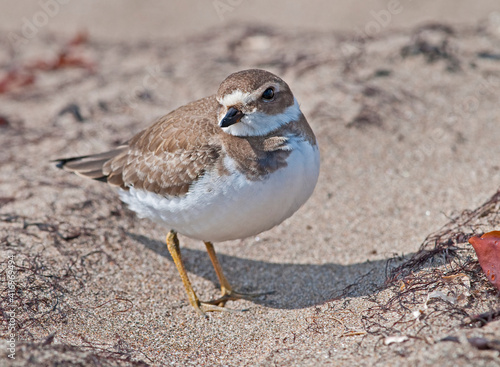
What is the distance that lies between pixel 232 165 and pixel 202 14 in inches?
353

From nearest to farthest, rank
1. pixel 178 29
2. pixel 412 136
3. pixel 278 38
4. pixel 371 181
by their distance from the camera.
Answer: pixel 371 181
pixel 412 136
pixel 278 38
pixel 178 29

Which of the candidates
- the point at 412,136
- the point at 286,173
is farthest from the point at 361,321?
the point at 412,136

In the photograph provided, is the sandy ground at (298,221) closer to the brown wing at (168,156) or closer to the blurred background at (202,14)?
the brown wing at (168,156)

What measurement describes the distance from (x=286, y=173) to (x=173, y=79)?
465cm

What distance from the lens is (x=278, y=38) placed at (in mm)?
9109

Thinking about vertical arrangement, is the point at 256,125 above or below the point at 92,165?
below

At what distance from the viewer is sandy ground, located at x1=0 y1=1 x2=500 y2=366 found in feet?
12.3

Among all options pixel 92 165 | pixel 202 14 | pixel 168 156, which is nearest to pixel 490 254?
pixel 168 156

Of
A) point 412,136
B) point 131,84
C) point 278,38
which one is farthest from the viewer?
point 278,38

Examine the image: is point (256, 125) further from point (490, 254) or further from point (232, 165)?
point (490, 254)

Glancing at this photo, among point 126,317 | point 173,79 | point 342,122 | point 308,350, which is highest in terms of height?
point 173,79

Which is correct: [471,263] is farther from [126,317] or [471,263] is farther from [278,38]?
[278,38]

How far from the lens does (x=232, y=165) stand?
4.11 m

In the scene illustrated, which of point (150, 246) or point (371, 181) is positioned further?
point (371, 181)
